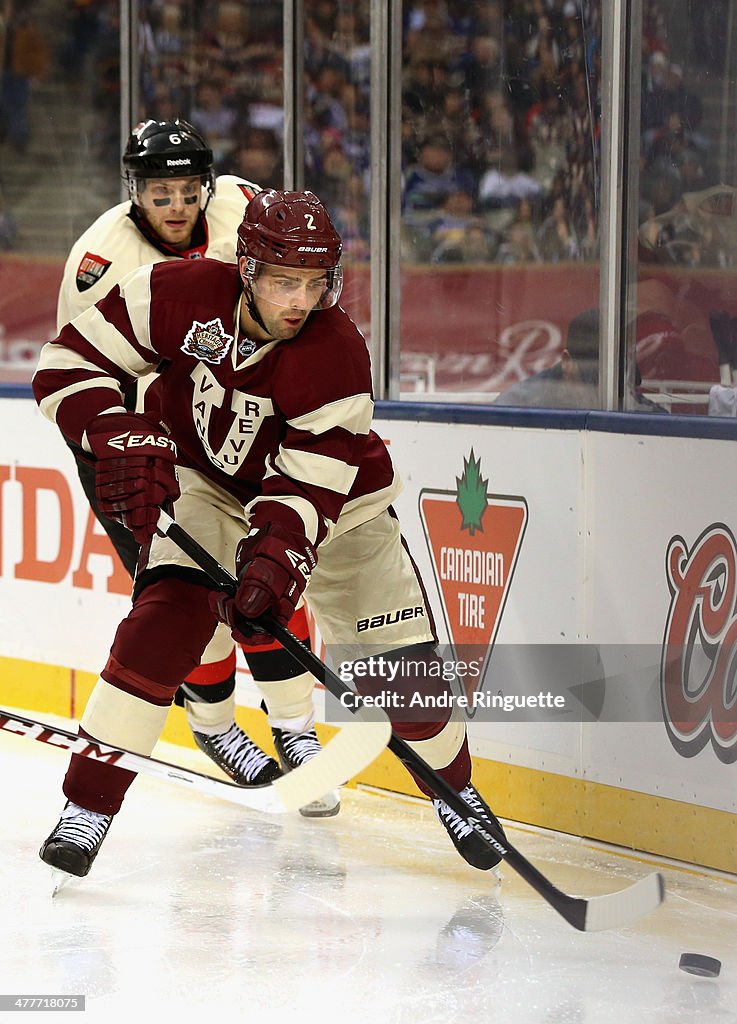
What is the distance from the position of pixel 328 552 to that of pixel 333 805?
2.19ft

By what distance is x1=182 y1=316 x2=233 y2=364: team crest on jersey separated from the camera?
246 cm

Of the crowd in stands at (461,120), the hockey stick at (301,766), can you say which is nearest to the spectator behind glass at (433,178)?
the crowd in stands at (461,120)

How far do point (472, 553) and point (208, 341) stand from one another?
33.8 inches

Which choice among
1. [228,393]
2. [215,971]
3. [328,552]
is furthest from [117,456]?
[215,971]

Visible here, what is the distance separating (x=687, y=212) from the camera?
9.96 feet

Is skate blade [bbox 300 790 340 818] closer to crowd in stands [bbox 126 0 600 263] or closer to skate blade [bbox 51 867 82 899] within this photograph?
skate blade [bbox 51 867 82 899]

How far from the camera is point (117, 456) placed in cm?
244

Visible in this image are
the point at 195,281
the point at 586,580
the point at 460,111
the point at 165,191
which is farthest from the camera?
the point at 460,111

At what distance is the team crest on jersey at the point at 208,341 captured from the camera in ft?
8.05

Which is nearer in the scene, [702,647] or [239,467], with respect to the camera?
[239,467]

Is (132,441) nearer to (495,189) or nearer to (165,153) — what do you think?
(165,153)

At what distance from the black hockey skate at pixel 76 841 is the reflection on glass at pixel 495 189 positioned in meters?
1.38

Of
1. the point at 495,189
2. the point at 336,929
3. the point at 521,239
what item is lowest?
the point at 336,929

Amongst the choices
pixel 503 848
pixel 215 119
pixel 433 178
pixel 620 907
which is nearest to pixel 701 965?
pixel 620 907
